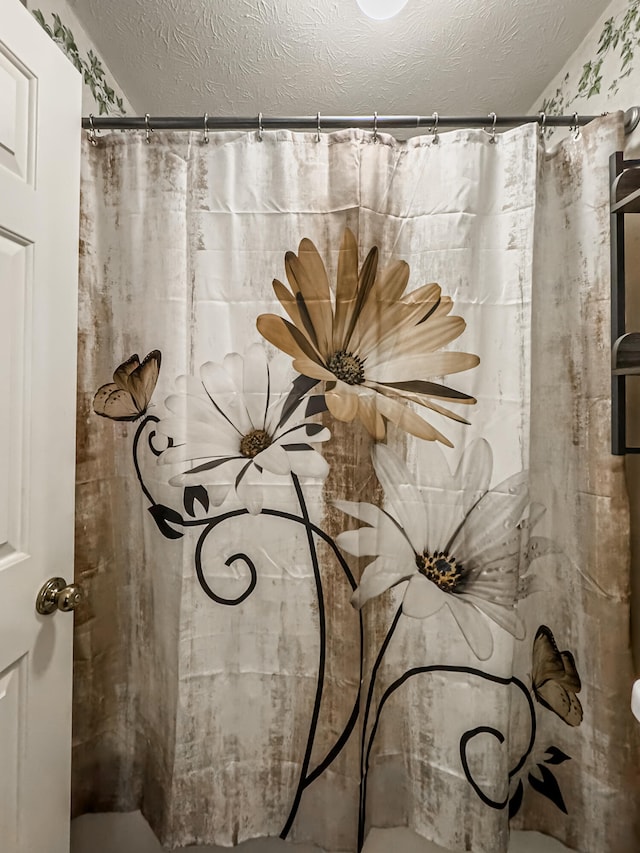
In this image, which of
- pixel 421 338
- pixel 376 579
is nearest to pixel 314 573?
pixel 376 579

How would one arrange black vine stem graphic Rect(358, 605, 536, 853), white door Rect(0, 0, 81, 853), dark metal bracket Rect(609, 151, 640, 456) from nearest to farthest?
white door Rect(0, 0, 81, 853), dark metal bracket Rect(609, 151, 640, 456), black vine stem graphic Rect(358, 605, 536, 853)

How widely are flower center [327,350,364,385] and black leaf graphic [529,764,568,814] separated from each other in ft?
3.44

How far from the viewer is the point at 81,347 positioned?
114cm

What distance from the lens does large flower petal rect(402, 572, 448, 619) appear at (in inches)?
44.7

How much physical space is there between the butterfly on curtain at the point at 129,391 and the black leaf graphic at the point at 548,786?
1312 mm

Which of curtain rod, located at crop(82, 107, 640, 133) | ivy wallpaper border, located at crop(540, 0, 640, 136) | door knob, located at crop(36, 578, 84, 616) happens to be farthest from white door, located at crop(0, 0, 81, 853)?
ivy wallpaper border, located at crop(540, 0, 640, 136)

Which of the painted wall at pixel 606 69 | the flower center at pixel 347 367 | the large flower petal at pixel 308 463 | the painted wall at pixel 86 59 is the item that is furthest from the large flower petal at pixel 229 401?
the painted wall at pixel 606 69

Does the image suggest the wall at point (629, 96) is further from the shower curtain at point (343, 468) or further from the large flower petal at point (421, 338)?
the large flower petal at point (421, 338)

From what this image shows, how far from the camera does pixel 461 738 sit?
110 cm

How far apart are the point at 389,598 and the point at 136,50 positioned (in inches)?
61.3

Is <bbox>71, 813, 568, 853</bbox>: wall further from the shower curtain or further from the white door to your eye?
the white door

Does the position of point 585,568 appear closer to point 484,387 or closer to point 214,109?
point 484,387

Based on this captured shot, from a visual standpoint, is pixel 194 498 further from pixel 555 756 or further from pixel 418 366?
pixel 555 756

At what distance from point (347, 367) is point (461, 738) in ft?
2.97
